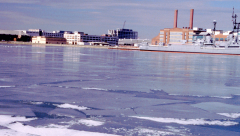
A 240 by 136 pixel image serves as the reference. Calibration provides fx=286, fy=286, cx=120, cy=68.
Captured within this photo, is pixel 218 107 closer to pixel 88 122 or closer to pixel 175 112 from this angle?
pixel 175 112

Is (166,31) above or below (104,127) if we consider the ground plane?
above

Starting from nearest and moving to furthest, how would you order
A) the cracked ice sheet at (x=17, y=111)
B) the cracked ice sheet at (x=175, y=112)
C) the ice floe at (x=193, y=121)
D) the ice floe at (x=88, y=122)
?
the ice floe at (x=88, y=122)
the ice floe at (x=193, y=121)
the cracked ice sheet at (x=17, y=111)
the cracked ice sheet at (x=175, y=112)

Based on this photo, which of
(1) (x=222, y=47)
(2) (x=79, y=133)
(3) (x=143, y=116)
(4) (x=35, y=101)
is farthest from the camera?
(1) (x=222, y=47)

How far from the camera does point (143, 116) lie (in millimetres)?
5926

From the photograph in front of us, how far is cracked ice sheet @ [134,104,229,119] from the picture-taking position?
6.08m

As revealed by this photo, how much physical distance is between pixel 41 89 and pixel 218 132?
18.6ft

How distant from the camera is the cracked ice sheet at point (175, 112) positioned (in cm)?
608

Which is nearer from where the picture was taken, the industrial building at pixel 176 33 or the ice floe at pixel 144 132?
the ice floe at pixel 144 132

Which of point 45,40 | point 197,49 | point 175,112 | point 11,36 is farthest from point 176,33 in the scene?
point 175,112

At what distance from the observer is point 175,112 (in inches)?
251

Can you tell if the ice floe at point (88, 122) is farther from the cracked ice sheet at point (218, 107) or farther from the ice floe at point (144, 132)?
the cracked ice sheet at point (218, 107)

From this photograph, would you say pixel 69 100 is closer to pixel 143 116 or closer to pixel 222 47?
pixel 143 116

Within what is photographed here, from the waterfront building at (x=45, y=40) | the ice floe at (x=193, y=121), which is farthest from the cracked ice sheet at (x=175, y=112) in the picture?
the waterfront building at (x=45, y=40)

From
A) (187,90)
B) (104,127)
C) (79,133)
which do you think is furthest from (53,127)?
(187,90)
